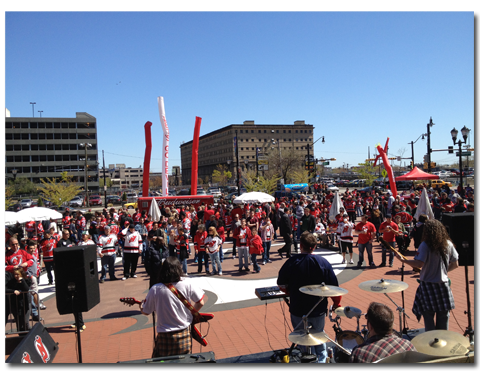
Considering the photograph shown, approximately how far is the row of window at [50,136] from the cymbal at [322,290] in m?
95.1

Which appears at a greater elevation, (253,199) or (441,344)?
(253,199)

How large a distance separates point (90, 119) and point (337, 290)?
96.9m

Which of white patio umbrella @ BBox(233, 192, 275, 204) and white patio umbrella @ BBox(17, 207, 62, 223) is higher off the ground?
white patio umbrella @ BBox(233, 192, 275, 204)

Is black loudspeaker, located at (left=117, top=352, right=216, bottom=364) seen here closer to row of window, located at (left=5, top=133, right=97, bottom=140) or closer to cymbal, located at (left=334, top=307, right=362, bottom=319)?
cymbal, located at (left=334, top=307, right=362, bottom=319)

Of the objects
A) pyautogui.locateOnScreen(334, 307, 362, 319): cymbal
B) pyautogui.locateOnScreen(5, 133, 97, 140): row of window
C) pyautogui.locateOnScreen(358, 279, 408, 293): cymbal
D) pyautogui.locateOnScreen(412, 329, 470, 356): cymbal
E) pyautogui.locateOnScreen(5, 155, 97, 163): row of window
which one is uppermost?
pyautogui.locateOnScreen(5, 133, 97, 140): row of window

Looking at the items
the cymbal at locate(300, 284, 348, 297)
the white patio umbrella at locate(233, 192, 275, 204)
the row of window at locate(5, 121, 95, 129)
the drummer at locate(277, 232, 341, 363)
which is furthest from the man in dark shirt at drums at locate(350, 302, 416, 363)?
the row of window at locate(5, 121, 95, 129)

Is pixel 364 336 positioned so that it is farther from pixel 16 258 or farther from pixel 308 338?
pixel 16 258

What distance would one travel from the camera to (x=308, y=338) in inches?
153

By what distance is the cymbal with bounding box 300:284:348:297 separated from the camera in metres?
4.05

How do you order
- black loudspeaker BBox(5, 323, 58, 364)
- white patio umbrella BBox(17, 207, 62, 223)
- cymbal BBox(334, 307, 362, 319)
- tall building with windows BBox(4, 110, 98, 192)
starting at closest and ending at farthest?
black loudspeaker BBox(5, 323, 58, 364) → cymbal BBox(334, 307, 362, 319) → white patio umbrella BBox(17, 207, 62, 223) → tall building with windows BBox(4, 110, 98, 192)

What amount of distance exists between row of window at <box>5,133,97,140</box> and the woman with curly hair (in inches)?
3748

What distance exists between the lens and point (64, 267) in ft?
16.2

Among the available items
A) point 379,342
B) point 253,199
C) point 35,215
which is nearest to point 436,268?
point 379,342

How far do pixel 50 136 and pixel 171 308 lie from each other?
317 feet
